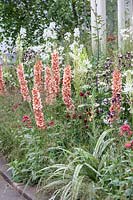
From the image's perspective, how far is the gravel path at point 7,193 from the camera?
4387 millimetres

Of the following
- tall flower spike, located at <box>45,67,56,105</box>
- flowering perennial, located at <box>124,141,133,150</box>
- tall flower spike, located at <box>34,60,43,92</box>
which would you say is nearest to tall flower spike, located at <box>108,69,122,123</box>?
flowering perennial, located at <box>124,141,133,150</box>

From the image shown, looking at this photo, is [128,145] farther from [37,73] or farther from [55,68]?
[37,73]

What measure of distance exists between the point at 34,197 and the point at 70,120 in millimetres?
1171

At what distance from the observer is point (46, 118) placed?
5.39 meters

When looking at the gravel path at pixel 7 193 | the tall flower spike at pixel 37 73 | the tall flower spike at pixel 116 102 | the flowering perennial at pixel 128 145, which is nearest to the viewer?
the flowering perennial at pixel 128 145

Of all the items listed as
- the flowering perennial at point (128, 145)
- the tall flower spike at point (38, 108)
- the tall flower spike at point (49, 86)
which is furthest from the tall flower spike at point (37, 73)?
the flowering perennial at point (128, 145)

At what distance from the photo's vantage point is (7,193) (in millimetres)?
4508

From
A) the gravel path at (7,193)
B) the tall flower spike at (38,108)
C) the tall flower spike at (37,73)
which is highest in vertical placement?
the tall flower spike at (37,73)

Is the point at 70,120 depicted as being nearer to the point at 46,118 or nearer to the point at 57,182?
the point at 46,118

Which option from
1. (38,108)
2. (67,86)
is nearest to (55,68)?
(67,86)

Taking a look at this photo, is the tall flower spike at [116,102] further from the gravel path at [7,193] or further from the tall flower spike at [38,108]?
the gravel path at [7,193]

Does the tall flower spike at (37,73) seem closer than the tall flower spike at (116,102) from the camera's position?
No

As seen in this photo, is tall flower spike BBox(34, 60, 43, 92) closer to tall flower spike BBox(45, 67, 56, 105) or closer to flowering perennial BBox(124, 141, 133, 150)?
tall flower spike BBox(45, 67, 56, 105)

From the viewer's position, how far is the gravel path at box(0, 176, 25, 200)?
14.4 feet
